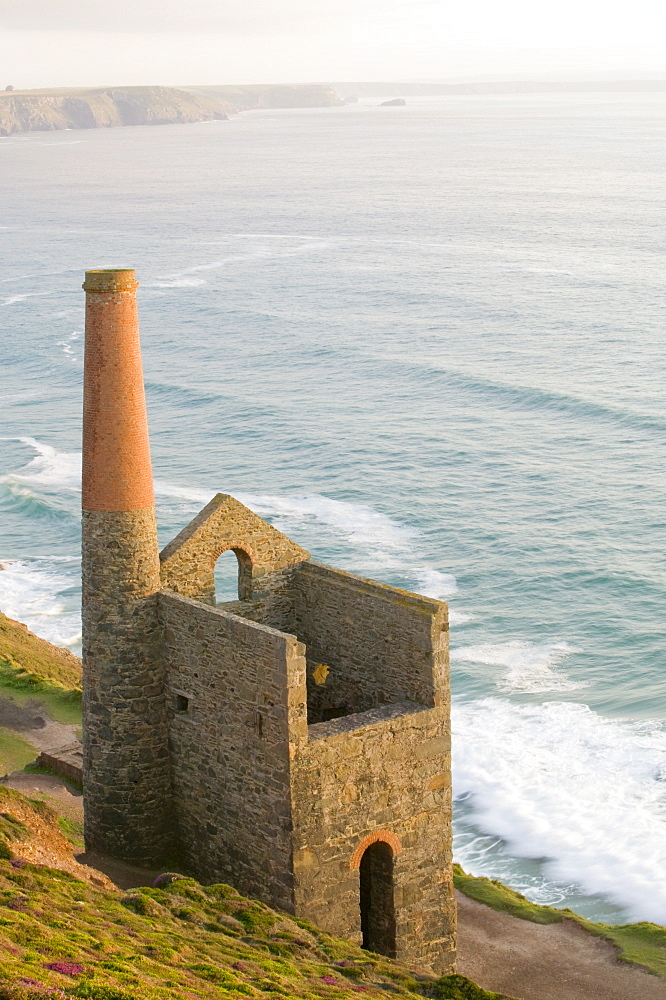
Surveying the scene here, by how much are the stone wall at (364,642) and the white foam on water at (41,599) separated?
2083 centimetres

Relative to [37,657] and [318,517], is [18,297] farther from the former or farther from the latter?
[37,657]

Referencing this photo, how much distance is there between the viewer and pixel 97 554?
958 inches

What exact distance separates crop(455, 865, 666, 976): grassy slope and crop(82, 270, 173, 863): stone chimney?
316 inches

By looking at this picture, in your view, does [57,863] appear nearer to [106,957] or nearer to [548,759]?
[106,957]

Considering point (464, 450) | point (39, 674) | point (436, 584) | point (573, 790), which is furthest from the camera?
point (464, 450)

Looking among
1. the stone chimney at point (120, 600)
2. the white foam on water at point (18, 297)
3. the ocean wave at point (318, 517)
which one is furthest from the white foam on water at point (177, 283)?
the stone chimney at point (120, 600)

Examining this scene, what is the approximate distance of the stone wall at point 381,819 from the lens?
73.4ft

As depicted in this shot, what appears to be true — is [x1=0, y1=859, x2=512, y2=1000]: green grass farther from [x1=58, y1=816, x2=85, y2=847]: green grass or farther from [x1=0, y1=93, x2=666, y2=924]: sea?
[x1=0, y1=93, x2=666, y2=924]: sea

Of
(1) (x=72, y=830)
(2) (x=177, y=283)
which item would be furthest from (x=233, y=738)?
(2) (x=177, y=283)

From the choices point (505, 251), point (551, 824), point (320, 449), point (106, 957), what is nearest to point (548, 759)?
point (551, 824)

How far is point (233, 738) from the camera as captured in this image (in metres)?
23.3

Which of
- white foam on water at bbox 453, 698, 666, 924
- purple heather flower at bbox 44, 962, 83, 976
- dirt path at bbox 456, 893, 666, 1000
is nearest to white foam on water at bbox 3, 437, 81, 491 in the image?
white foam on water at bbox 453, 698, 666, 924

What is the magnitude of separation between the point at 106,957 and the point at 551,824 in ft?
61.3

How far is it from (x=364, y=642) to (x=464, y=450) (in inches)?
1636
